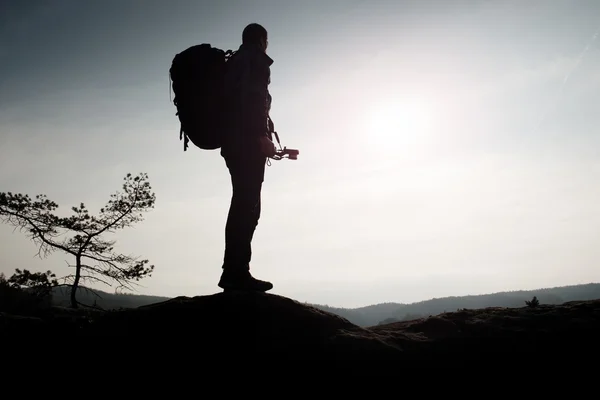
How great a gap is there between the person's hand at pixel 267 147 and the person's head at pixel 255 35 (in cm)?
143

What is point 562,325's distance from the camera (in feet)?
15.1

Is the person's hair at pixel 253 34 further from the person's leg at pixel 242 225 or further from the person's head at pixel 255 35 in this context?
the person's leg at pixel 242 225

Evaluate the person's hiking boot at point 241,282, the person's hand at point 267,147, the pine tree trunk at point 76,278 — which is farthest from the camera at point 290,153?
the pine tree trunk at point 76,278

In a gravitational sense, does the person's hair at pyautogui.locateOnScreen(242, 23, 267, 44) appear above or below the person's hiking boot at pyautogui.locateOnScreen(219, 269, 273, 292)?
above

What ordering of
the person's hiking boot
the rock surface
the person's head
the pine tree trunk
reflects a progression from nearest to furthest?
1. the rock surface
2. the person's hiking boot
3. the person's head
4. the pine tree trunk

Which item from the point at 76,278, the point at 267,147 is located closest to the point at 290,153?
the point at 267,147

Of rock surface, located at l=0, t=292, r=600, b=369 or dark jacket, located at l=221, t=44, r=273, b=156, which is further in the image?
dark jacket, located at l=221, t=44, r=273, b=156

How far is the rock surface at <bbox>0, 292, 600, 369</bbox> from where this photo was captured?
3.86 metres

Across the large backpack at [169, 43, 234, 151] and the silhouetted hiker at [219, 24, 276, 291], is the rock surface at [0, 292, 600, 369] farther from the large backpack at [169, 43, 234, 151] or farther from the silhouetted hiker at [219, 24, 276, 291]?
the large backpack at [169, 43, 234, 151]

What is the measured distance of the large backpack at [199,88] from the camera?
17.4ft

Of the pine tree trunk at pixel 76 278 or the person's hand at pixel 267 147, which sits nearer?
the person's hand at pixel 267 147

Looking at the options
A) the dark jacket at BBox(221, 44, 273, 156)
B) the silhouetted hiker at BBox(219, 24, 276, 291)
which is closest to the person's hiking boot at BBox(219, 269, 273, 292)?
the silhouetted hiker at BBox(219, 24, 276, 291)

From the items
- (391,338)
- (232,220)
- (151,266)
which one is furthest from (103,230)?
(391,338)

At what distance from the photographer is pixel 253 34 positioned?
5.62m
